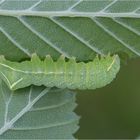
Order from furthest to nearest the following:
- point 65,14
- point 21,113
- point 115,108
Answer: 1. point 115,108
2. point 21,113
3. point 65,14

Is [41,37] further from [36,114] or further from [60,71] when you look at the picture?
[36,114]

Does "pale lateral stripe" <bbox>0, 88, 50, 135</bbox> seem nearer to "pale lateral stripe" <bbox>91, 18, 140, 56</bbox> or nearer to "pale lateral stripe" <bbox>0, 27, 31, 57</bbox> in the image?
"pale lateral stripe" <bbox>0, 27, 31, 57</bbox>

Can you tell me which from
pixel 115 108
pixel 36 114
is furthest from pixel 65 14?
pixel 115 108

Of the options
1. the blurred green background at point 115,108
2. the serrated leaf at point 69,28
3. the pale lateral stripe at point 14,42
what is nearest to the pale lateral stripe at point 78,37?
the serrated leaf at point 69,28

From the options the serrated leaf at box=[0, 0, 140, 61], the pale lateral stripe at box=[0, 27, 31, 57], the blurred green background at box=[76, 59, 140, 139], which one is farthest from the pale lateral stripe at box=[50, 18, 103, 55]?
the blurred green background at box=[76, 59, 140, 139]

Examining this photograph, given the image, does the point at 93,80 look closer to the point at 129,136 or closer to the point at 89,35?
the point at 89,35

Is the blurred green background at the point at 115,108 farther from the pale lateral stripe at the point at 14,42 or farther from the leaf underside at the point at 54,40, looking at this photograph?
the pale lateral stripe at the point at 14,42
